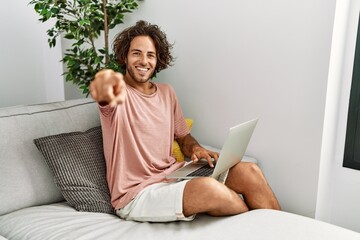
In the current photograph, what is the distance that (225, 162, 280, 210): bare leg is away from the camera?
5.75 ft

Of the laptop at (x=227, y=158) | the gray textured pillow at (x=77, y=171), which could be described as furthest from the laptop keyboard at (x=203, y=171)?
the gray textured pillow at (x=77, y=171)

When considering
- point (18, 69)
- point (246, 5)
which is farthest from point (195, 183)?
point (18, 69)

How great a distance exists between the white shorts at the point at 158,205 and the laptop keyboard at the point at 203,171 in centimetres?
11

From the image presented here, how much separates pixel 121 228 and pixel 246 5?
1.24m

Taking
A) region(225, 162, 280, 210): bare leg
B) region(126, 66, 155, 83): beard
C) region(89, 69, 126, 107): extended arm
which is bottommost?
region(225, 162, 280, 210): bare leg

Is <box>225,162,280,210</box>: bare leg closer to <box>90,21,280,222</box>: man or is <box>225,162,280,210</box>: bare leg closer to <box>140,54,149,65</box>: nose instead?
<box>90,21,280,222</box>: man

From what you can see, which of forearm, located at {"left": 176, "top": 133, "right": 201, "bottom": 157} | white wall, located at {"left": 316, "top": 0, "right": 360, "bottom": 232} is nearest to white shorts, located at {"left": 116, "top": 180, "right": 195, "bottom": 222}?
forearm, located at {"left": 176, "top": 133, "right": 201, "bottom": 157}

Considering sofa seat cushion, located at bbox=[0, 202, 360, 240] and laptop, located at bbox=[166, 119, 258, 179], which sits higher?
laptop, located at bbox=[166, 119, 258, 179]

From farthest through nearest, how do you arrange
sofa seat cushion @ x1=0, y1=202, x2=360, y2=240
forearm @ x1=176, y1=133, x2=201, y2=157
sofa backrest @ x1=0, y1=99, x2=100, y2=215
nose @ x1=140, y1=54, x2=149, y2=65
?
forearm @ x1=176, y1=133, x2=201, y2=157 → nose @ x1=140, y1=54, x2=149, y2=65 → sofa backrest @ x1=0, y1=99, x2=100, y2=215 → sofa seat cushion @ x1=0, y1=202, x2=360, y2=240

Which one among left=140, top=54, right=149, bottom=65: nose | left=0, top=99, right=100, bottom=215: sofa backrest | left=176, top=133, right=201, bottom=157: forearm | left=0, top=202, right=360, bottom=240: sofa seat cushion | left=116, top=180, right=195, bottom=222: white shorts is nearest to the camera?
left=0, top=202, right=360, bottom=240: sofa seat cushion

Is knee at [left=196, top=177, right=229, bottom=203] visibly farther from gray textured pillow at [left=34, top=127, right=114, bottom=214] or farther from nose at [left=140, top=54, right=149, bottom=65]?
nose at [left=140, top=54, right=149, bottom=65]

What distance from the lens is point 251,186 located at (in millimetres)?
1752

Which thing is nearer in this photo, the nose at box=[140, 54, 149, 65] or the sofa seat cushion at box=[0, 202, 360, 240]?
the sofa seat cushion at box=[0, 202, 360, 240]

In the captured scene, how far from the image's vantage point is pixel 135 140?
1.75 metres
